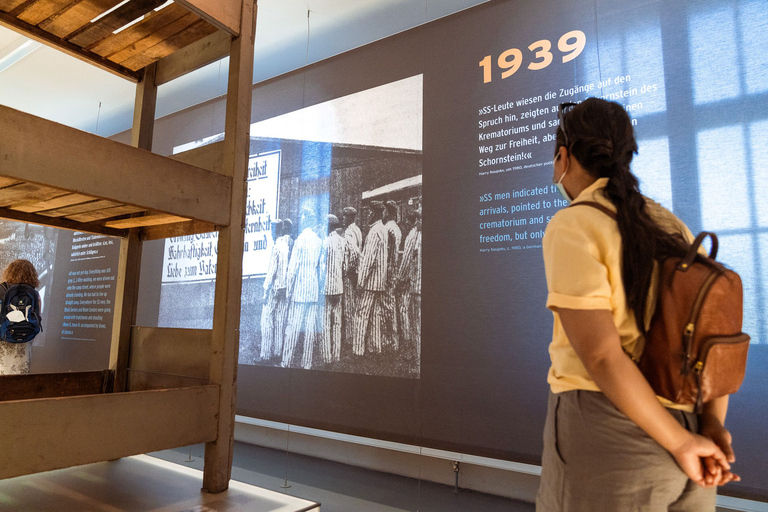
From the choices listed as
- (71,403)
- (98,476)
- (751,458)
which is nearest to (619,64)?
(751,458)

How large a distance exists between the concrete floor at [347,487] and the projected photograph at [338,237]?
0.72 meters

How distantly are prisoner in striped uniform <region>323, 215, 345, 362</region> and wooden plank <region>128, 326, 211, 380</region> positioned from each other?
144cm

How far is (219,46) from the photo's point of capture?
2.54 m

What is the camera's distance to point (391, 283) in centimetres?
358

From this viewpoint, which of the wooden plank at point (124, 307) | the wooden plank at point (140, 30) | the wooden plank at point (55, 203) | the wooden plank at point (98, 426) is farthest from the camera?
the wooden plank at point (124, 307)

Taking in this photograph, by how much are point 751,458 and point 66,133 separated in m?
3.14

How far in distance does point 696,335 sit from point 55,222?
287 centimetres

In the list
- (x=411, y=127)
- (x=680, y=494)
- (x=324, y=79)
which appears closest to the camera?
(x=680, y=494)

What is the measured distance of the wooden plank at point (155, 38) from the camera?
8.09 ft

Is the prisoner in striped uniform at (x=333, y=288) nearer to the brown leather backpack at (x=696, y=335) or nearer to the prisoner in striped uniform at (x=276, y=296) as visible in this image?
the prisoner in striped uniform at (x=276, y=296)

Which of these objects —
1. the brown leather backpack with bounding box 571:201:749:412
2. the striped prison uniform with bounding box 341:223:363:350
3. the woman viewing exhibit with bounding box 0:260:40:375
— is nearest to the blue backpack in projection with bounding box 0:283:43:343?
the woman viewing exhibit with bounding box 0:260:40:375

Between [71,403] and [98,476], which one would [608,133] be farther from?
[98,476]

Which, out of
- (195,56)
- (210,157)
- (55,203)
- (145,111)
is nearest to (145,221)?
(55,203)

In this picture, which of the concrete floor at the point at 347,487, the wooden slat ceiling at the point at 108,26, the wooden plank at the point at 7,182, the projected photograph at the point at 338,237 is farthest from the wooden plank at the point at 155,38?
the concrete floor at the point at 347,487
